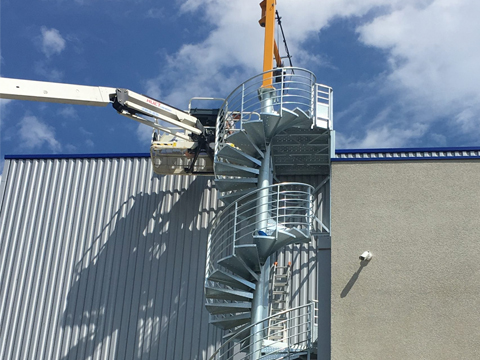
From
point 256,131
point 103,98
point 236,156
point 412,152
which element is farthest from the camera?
point 412,152

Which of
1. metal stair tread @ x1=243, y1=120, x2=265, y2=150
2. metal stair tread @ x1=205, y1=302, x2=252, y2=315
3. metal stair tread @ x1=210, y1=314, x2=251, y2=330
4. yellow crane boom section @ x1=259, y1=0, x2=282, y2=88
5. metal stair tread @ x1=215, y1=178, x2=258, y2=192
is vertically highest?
yellow crane boom section @ x1=259, y1=0, x2=282, y2=88

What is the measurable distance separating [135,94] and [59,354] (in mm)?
7270

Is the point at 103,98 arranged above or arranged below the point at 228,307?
above

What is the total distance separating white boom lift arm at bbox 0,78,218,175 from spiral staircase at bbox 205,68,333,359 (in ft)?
3.57

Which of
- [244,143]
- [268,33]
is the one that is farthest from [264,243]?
[268,33]

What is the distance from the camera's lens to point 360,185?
12.8m

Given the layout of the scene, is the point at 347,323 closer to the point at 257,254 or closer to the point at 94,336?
the point at 257,254

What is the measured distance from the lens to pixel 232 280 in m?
15.0

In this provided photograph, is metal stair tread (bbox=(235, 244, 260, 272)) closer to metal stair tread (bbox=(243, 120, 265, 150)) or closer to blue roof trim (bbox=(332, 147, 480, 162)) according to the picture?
metal stair tread (bbox=(243, 120, 265, 150))

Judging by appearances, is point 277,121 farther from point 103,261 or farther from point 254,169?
point 103,261

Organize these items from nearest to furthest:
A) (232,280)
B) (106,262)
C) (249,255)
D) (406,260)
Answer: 1. (406,260)
2. (249,255)
3. (232,280)
4. (106,262)

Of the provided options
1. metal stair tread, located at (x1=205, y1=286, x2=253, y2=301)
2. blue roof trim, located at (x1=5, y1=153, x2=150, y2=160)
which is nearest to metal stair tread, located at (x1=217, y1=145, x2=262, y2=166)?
metal stair tread, located at (x1=205, y1=286, x2=253, y2=301)

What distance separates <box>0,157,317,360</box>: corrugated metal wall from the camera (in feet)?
56.3

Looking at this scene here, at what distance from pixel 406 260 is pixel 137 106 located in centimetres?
857
